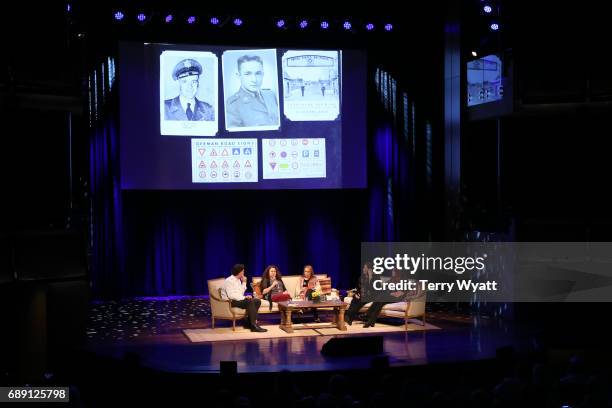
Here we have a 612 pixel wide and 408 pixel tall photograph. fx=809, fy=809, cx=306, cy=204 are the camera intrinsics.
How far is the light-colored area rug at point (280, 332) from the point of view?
978 cm

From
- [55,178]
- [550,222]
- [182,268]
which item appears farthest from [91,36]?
[550,222]

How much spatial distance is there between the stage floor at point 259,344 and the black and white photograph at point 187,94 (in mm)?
2712

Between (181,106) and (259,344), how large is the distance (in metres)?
4.25

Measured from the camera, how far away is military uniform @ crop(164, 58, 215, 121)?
39.3ft

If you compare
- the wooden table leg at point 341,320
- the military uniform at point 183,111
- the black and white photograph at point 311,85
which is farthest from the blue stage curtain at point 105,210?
the wooden table leg at point 341,320

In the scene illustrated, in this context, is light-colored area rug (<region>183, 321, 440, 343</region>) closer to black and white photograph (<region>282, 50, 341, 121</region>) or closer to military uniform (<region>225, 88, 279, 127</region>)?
military uniform (<region>225, 88, 279, 127</region>)

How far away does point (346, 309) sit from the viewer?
11070mm

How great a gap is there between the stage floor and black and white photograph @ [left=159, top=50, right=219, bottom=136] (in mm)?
2712

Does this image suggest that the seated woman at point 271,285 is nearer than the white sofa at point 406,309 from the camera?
No

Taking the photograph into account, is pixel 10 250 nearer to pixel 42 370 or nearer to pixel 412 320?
pixel 42 370

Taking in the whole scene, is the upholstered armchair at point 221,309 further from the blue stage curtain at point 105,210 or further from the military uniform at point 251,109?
the military uniform at point 251,109

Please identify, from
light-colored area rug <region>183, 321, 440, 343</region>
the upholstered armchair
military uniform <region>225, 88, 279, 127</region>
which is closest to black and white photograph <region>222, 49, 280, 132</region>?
military uniform <region>225, 88, 279, 127</region>

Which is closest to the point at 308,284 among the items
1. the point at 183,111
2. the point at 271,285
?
the point at 271,285

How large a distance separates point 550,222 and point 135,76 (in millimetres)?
6281
